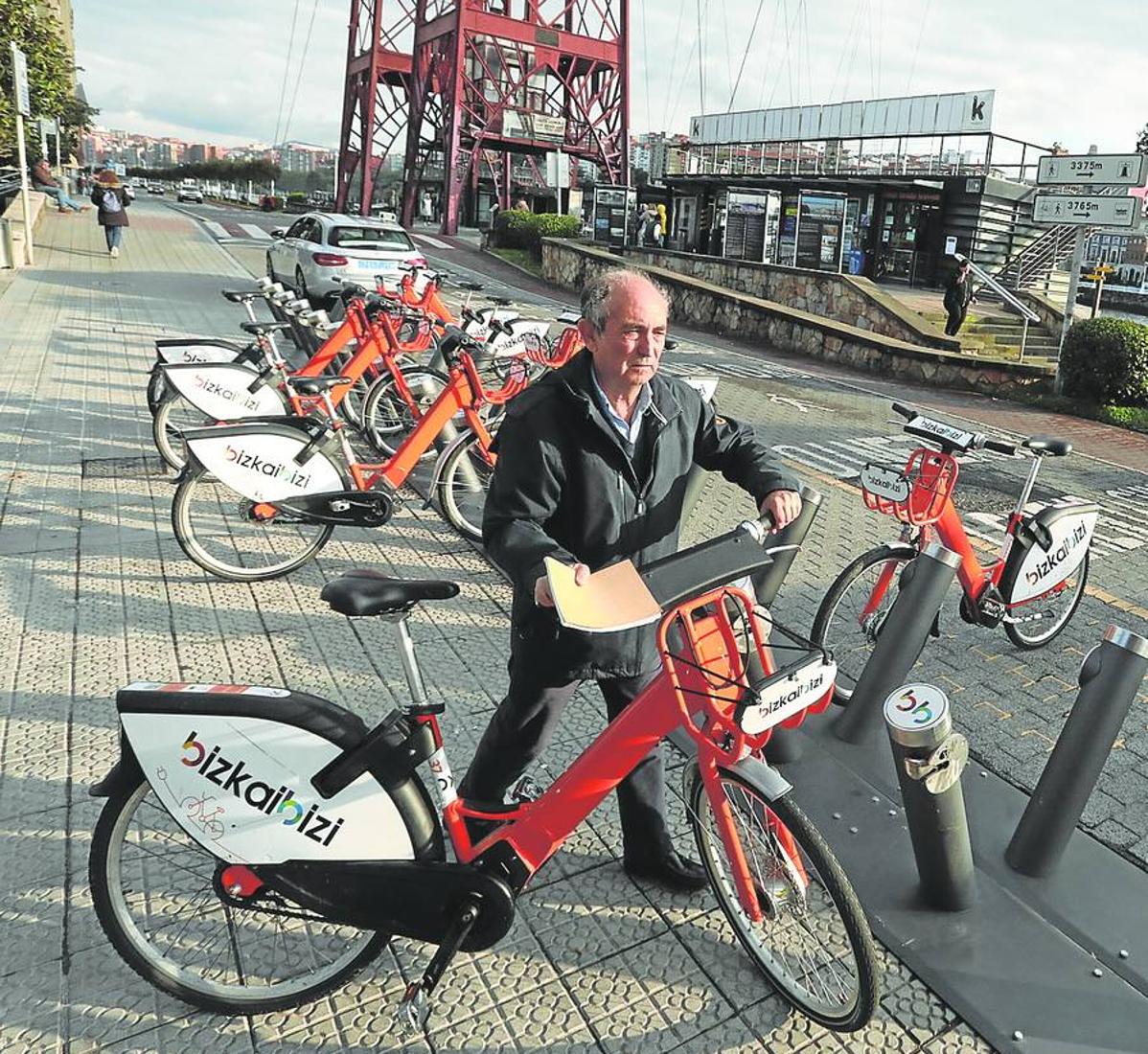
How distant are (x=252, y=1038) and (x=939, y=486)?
3.50 metres

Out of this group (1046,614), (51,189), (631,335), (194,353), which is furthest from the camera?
(51,189)

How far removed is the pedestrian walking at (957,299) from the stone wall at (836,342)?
4.65 feet

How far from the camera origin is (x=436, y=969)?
2307 mm

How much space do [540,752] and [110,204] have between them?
21854 millimetres

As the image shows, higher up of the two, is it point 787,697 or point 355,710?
point 787,697

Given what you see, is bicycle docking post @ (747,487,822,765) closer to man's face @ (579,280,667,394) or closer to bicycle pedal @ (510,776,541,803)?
A: man's face @ (579,280,667,394)

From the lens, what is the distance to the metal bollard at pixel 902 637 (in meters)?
3.93

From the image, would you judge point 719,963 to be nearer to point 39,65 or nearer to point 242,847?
point 242,847

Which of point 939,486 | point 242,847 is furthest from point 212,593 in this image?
point 939,486

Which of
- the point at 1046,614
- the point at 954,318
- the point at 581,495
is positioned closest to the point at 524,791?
the point at 581,495

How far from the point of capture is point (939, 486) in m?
4.25

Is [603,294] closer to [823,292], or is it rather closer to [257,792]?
[257,792]

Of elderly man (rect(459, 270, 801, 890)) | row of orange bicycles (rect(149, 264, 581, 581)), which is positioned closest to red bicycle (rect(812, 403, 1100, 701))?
elderly man (rect(459, 270, 801, 890))

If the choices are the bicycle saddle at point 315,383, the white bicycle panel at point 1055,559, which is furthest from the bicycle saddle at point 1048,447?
the bicycle saddle at point 315,383
